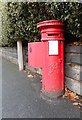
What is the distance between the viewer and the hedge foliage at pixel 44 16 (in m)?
3.85

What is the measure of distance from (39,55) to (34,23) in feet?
4.23

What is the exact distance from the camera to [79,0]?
347 cm

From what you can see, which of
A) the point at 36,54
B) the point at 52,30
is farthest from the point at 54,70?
the point at 52,30

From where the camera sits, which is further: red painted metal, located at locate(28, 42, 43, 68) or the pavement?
red painted metal, located at locate(28, 42, 43, 68)

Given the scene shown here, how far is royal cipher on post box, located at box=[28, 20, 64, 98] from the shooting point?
4.27m

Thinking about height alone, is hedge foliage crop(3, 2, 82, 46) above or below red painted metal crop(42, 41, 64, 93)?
above

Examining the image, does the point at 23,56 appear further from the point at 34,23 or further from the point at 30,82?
the point at 34,23

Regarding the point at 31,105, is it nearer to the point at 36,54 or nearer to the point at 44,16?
the point at 36,54

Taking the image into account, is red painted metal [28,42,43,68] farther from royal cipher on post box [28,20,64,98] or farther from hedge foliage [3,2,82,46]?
hedge foliage [3,2,82,46]

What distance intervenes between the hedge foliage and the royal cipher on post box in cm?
22

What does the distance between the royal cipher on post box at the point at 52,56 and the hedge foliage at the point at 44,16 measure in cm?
22

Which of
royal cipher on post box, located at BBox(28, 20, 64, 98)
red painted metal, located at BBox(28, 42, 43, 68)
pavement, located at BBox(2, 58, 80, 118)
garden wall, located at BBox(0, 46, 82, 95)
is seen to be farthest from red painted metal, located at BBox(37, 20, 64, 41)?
pavement, located at BBox(2, 58, 80, 118)

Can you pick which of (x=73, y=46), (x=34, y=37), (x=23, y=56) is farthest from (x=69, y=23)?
(x=23, y=56)

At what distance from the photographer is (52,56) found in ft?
14.1
